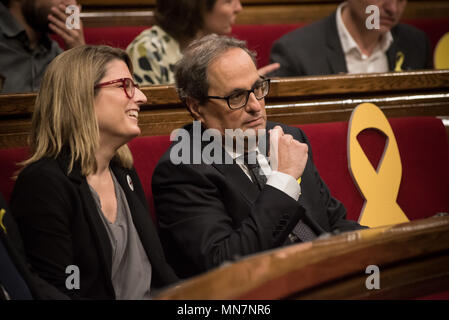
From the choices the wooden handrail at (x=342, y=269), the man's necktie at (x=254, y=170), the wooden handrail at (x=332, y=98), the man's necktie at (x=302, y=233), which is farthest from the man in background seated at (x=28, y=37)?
the wooden handrail at (x=342, y=269)

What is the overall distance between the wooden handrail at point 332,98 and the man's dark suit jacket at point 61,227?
301 millimetres

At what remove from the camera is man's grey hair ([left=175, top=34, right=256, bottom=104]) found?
0.98m

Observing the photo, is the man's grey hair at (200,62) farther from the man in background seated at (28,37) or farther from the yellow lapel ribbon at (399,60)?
the yellow lapel ribbon at (399,60)

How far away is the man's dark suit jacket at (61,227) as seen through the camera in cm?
77

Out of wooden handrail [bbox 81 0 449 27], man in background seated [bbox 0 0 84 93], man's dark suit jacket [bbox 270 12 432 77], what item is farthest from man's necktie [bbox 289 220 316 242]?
wooden handrail [bbox 81 0 449 27]

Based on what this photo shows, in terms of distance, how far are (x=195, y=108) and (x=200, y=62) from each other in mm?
78

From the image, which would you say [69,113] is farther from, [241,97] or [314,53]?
[314,53]

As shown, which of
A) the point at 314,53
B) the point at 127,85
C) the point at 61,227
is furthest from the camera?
the point at 314,53

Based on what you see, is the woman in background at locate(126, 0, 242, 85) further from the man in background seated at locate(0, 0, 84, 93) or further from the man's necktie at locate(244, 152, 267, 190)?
the man's necktie at locate(244, 152, 267, 190)

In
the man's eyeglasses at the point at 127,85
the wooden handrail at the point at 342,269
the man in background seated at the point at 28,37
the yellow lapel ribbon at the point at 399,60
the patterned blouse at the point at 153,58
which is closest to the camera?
the wooden handrail at the point at 342,269

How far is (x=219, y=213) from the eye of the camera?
913mm

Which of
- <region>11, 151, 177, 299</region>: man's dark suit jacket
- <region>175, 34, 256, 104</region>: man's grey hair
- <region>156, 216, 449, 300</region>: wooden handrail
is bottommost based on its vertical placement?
A: <region>156, 216, 449, 300</region>: wooden handrail

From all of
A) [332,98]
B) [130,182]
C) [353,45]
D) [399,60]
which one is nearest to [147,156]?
[130,182]

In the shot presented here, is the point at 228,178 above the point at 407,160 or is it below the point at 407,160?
below
